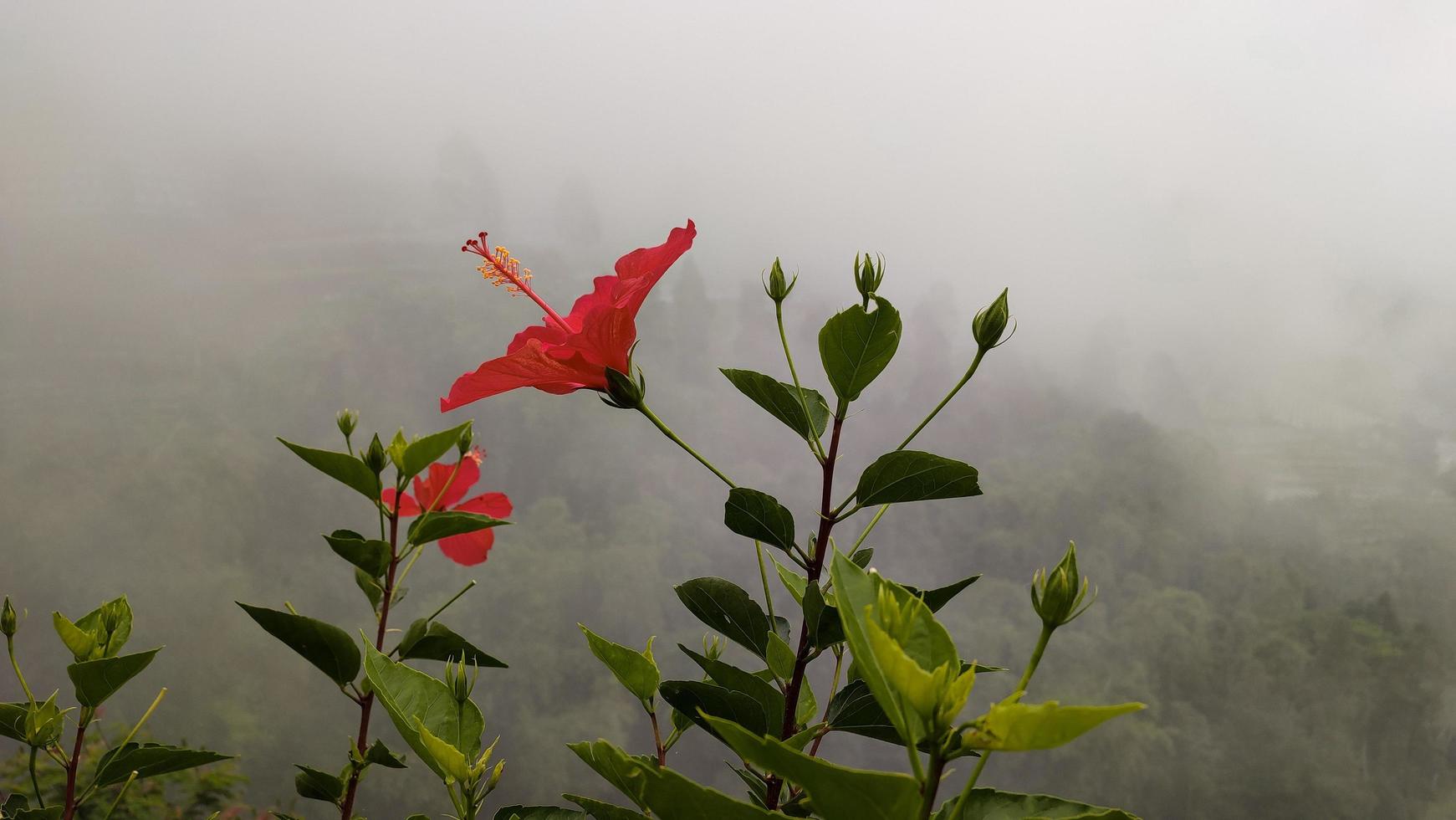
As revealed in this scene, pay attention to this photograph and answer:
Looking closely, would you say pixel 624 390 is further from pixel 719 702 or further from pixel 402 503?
pixel 402 503

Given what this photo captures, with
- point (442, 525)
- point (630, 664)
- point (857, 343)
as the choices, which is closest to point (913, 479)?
point (857, 343)

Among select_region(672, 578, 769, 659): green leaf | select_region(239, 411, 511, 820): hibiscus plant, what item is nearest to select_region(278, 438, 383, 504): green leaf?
select_region(239, 411, 511, 820): hibiscus plant

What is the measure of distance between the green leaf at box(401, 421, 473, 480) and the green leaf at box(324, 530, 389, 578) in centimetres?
5

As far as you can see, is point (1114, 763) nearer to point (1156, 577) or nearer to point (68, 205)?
point (1156, 577)

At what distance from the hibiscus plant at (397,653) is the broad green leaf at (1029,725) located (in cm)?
24

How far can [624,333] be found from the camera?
508mm

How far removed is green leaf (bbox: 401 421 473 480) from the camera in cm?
57

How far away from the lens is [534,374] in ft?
1.73

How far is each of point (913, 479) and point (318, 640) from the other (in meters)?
0.37

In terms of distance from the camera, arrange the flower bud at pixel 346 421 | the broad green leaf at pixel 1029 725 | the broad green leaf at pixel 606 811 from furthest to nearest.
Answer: the flower bud at pixel 346 421 < the broad green leaf at pixel 606 811 < the broad green leaf at pixel 1029 725

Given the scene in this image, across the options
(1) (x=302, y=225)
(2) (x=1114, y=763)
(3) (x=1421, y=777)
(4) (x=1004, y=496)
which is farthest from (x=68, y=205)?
(3) (x=1421, y=777)

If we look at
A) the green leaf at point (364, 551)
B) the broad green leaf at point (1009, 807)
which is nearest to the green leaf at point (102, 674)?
the green leaf at point (364, 551)

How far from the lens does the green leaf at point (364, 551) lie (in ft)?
1.92

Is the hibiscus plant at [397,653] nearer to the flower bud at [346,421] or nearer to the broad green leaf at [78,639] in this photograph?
the flower bud at [346,421]
